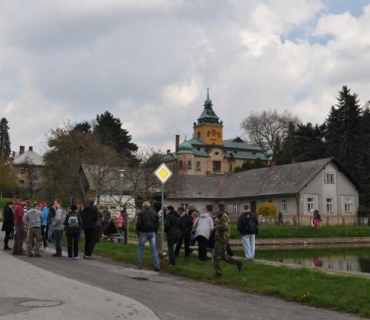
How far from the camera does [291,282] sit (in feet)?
41.5

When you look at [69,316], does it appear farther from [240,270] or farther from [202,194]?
[202,194]

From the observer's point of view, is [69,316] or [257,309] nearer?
[69,316]

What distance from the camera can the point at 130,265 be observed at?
17.0 meters

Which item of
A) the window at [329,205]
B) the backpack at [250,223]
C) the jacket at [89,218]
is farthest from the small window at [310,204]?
the jacket at [89,218]

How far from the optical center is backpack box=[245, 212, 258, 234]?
18.0m

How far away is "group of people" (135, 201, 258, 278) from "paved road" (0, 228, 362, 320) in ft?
3.40

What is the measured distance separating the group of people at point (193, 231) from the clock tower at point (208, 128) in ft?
384

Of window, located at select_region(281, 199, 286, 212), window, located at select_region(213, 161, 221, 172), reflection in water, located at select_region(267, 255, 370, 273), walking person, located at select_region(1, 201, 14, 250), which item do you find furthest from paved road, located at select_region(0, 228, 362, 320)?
window, located at select_region(213, 161, 221, 172)

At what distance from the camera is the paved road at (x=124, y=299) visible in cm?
888

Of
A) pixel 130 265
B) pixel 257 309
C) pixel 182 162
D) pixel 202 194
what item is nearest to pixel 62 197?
pixel 202 194

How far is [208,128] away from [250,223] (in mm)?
119995

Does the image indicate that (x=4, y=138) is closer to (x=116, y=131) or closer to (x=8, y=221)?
(x=116, y=131)

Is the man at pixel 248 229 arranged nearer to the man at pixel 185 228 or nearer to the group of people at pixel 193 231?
the group of people at pixel 193 231

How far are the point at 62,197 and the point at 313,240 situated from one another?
27.3 meters
